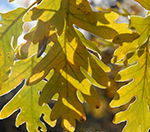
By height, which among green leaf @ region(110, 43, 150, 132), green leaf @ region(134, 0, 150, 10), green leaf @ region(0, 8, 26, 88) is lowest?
green leaf @ region(110, 43, 150, 132)

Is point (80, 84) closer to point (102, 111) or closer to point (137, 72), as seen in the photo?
point (137, 72)

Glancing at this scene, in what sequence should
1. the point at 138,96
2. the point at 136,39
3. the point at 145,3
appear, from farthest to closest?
the point at 138,96
the point at 136,39
the point at 145,3

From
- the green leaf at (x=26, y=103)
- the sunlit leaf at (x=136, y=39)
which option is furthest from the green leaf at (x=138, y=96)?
the green leaf at (x=26, y=103)

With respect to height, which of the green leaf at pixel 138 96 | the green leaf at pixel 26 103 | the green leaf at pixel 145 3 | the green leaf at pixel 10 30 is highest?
the green leaf at pixel 10 30

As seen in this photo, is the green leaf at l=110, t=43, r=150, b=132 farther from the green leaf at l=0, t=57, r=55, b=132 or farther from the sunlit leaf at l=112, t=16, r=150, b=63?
the green leaf at l=0, t=57, r=55, b=132

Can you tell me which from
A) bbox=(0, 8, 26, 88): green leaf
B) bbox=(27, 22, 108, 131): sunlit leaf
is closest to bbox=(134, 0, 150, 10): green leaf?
bbox=(27, 22, 108, 131): sunlit leaf

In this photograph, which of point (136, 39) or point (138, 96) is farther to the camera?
point (138, 96)

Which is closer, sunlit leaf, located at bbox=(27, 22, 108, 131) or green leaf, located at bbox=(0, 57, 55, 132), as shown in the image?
sunlit leaf, located at bbox=(27, 22, 108, 131)

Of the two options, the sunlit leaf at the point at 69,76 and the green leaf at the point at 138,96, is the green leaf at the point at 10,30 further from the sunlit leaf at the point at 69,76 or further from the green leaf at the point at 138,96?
the green leaf at the point at 138,96

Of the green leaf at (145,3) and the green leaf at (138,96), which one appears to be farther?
the green leaf at (138,96)

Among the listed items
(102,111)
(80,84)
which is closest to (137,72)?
(80,84)

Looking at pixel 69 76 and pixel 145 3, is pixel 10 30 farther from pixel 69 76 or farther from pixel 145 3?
pixel 145 3

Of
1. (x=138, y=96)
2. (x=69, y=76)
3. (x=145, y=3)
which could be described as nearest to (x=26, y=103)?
(x=69, y=76)

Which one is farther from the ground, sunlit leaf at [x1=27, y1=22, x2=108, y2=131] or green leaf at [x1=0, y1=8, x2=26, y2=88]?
green leaf at [x1=0, y1=8, x2=26, y2=88]
